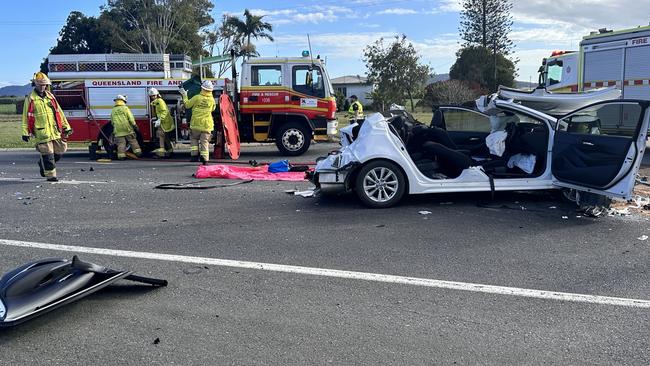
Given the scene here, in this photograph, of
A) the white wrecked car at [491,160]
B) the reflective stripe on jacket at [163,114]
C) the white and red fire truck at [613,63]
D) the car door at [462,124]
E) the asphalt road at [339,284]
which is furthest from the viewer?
the white and red fire truck at [613,63]

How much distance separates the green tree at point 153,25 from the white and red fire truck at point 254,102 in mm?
30493

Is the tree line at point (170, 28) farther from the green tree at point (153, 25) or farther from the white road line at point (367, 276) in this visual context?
the white road line at point (367, 276)

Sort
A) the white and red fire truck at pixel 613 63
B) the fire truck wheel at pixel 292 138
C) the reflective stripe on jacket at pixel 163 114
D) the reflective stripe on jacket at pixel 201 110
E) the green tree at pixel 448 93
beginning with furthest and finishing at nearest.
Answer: the green tree at pixel 448 93
the white and red fire truck at pixel 613 63
the fire truck wheel at pixel 292 138
the reflective stripe on jacket at pixel 163 114
the reflective stripe on jacket at pixel 201 110

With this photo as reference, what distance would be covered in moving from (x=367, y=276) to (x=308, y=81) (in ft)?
33.5

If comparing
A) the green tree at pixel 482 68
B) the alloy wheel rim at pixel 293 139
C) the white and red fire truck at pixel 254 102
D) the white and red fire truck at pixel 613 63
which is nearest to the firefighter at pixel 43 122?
the white and red fire truck at pixel 254 102

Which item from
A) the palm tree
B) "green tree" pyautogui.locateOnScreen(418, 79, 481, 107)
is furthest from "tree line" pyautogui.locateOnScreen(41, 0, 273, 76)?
"green tree" pyautogui.locateOnScreen(418, 79, 481, 107)

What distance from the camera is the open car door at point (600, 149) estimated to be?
6.14m

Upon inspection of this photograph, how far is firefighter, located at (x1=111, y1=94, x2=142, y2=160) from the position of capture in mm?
13680

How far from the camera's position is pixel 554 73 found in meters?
19.5

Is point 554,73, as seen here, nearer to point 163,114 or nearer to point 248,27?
point 163,114

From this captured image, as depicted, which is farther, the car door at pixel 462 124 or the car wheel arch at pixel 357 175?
the car door at pixel 462 124

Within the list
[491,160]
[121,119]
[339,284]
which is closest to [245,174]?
[121,119]

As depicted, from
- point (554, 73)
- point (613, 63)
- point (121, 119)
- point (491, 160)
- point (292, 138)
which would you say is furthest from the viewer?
point (554, 73)

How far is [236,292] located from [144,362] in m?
1.21
